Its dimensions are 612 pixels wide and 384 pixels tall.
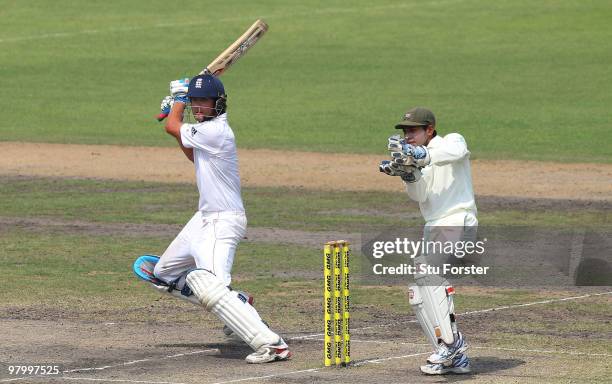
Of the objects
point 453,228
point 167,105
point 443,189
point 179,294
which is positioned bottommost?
point 179,294

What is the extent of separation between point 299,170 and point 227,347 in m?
13.4

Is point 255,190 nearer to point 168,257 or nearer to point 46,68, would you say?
point 168,257

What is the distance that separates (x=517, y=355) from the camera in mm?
11633

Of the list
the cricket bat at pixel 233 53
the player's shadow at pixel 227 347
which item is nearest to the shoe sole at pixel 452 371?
the player's shadow at pixel 227 347

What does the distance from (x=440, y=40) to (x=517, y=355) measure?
33969mm

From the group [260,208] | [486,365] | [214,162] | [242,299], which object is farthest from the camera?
[260,208]

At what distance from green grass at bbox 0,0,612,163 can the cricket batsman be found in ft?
53.2

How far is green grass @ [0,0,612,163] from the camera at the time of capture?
31078mm

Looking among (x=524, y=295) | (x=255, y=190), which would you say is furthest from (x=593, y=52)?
(x=524, y=295)

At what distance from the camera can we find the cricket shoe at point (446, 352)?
1076 cm

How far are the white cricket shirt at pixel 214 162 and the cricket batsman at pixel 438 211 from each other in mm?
1507

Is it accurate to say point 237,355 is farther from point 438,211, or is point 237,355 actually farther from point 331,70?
point 331,70

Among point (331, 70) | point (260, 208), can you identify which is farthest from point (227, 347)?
point (331, 70)

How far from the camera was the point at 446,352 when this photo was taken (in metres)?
10.8
